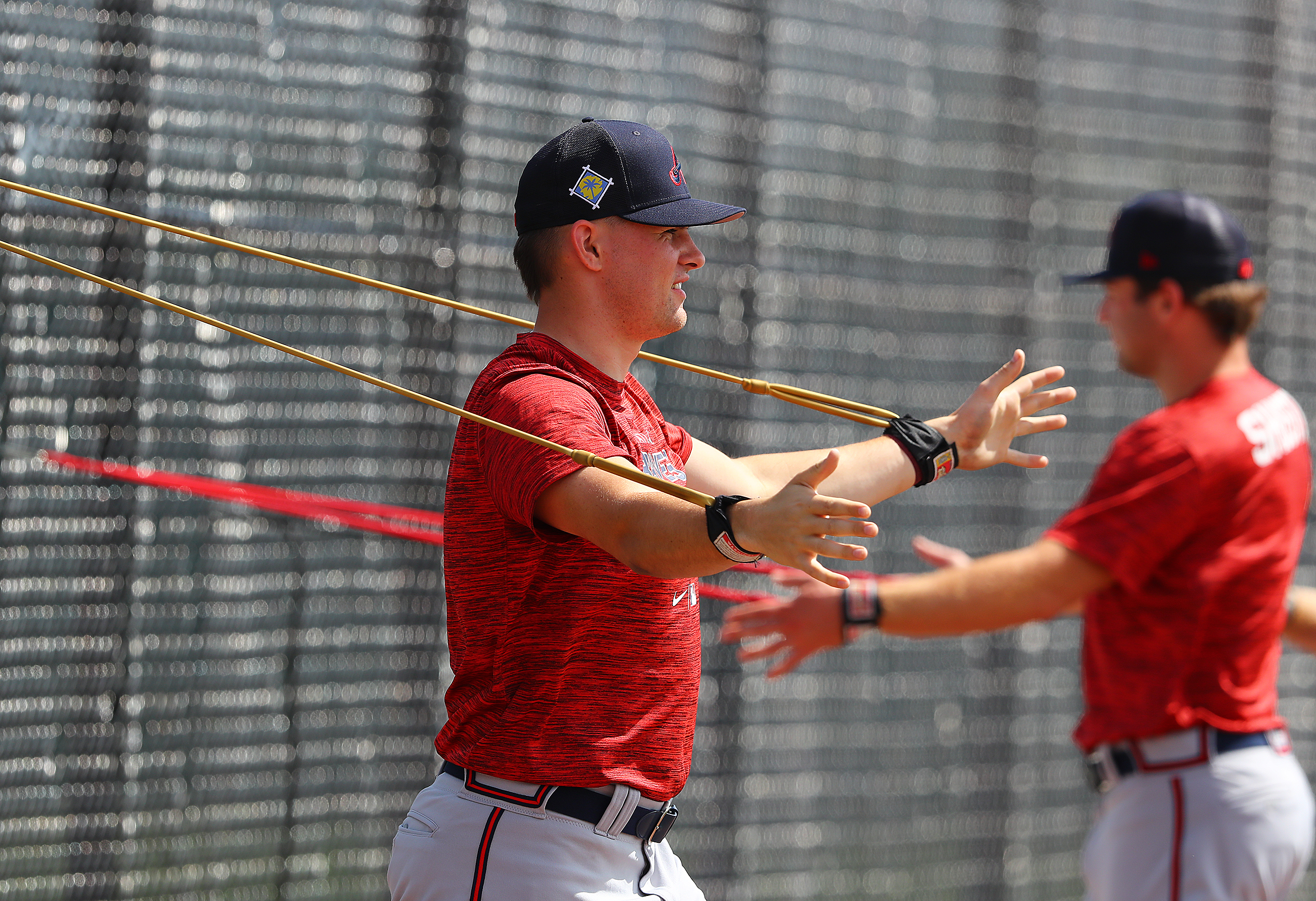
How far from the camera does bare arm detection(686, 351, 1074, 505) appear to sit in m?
2.45

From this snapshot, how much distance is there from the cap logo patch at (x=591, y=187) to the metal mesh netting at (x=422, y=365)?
5.21 ft

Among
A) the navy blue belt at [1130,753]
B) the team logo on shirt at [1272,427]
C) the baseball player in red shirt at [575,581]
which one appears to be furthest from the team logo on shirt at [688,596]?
the team logo on shirt at [1272,427]

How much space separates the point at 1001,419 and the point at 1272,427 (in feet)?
3.50

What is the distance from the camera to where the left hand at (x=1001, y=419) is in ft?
8.27

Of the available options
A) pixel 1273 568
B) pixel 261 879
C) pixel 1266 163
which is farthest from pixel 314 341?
pixel 1266 163

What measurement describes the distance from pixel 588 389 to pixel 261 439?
1719 mm

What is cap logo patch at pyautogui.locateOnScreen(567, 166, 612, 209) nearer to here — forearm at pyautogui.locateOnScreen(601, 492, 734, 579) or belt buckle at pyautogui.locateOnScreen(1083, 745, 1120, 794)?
forearm at pyautogui.locateOnScreen(601, 492, 734, 579)

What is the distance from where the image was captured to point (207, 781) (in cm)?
336

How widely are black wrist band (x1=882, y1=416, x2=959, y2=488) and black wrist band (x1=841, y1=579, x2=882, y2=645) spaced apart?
2.32 feet

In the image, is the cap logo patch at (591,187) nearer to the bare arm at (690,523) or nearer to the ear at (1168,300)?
the bare arm at (690,523)

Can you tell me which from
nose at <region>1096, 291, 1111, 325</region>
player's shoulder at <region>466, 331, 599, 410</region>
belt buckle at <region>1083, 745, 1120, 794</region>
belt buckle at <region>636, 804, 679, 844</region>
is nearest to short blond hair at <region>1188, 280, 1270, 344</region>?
nose at <region>1096, 291, 1111, 325</region>

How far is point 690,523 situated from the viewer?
171 centimetres

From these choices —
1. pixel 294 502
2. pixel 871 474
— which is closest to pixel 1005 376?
pixel 871 474

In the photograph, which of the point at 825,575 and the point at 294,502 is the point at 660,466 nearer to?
the point at 825,575
